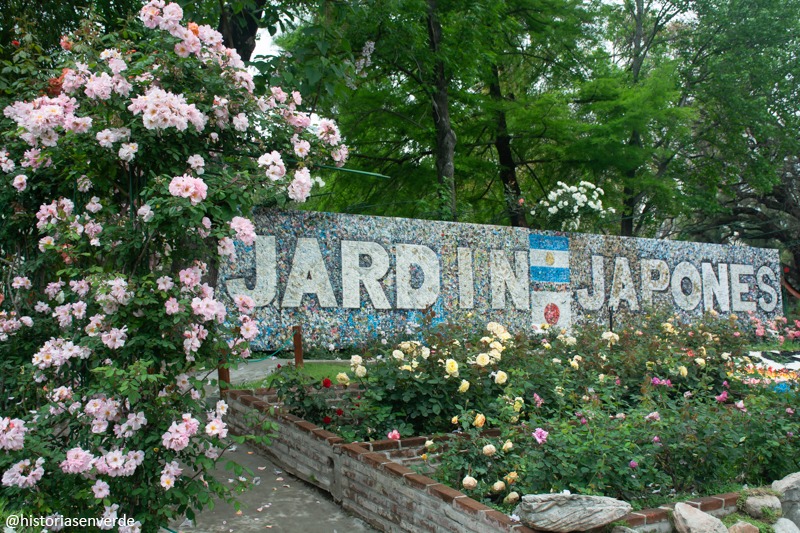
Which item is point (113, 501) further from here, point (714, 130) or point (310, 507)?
point (714, 130)

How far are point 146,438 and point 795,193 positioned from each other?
24711mm

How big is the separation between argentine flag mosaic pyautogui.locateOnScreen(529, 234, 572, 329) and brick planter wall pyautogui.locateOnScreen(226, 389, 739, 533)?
6928 millimetres

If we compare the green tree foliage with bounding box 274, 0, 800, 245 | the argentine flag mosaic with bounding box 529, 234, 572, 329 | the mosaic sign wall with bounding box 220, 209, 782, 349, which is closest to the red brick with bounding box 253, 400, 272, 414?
the mosaic sign wall with bounding box 220, 209, 782, 349

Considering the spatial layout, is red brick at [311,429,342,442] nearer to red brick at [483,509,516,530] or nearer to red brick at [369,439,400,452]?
red brick at [369,439,400,452]

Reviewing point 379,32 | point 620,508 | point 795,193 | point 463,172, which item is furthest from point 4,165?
point 795,193

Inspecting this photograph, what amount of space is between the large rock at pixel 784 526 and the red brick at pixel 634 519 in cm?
89

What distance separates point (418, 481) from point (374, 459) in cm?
55

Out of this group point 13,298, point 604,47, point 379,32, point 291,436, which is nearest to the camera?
point 13,298

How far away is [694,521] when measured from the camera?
3.62 meters

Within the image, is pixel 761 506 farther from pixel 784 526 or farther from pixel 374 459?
pixel 374 459

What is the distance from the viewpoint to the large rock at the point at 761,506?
3.97 m

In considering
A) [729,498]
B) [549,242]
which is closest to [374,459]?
[729,498]

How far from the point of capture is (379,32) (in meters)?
12.6

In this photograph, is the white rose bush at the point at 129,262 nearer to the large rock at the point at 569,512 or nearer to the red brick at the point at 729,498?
the large rock at the point at 569,512
